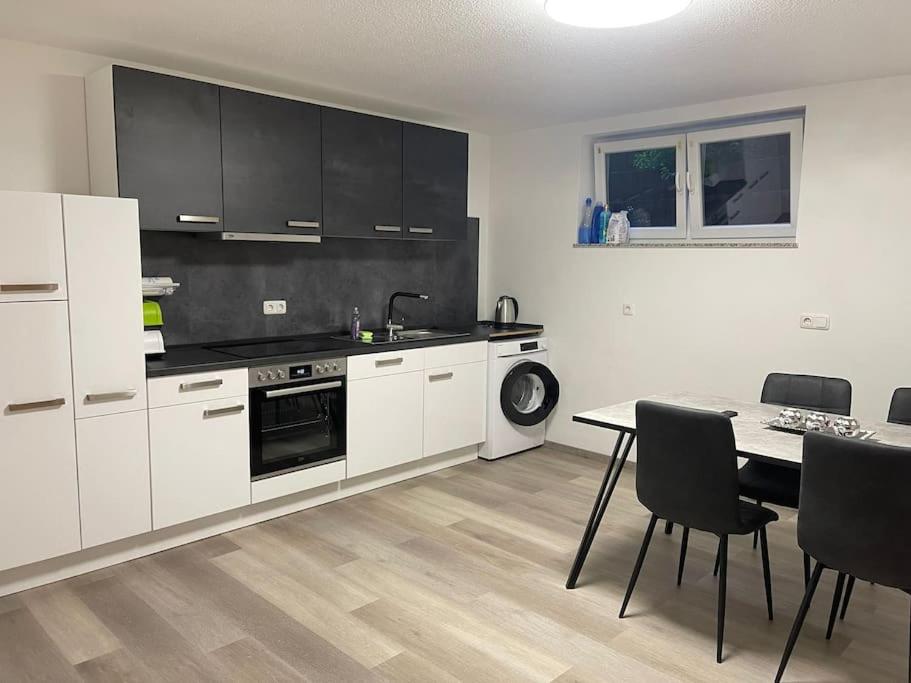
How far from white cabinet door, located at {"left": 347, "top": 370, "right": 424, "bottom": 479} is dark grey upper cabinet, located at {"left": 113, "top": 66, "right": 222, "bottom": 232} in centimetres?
125

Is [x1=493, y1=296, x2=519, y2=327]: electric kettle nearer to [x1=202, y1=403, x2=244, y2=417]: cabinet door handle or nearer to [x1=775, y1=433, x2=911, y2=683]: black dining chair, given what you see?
[x1=202, y1=403, x2=244, y2=417]: cabinet door handle

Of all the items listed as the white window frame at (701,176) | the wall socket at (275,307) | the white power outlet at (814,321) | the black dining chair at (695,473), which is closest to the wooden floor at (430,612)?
the black dining chair at (695,473)

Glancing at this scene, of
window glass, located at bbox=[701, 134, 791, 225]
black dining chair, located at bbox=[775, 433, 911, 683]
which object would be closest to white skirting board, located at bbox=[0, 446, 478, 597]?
window glass, located at bbox=[701, 134, 791, 225]

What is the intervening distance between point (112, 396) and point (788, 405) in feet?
10.2

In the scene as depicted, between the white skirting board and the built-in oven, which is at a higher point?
the built-in oven

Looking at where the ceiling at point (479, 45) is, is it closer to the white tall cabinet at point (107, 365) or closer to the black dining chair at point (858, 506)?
the white tall cabinet at point (107, 365)

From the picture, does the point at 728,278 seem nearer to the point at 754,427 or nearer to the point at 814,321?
the point at 814,321

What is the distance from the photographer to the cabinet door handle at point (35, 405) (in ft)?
9.16

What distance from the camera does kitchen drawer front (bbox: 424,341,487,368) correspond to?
441 cm

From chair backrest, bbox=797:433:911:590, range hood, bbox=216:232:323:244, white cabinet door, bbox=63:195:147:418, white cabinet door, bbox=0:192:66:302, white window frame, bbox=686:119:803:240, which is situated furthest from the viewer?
white window frame, bbox=686:119:803:240

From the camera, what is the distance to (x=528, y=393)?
5.23 metres

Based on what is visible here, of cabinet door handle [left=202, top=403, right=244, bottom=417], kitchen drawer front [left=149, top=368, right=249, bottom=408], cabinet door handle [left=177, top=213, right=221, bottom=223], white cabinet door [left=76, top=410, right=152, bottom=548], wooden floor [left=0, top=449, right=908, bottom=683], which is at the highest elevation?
cabinet door handle [left=177, top=213, right=221, bottom=223]

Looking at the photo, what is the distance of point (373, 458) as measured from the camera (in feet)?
13.6

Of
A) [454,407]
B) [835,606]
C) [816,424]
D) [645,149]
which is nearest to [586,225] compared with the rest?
[645,149]
